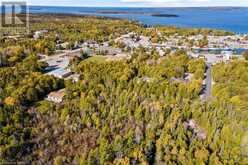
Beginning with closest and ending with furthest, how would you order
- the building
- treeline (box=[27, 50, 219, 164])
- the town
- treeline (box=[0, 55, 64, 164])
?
treeline (box=[27, 50, 219, 164]), treeline (box=[0, 55, 64, 164]), the building, the town

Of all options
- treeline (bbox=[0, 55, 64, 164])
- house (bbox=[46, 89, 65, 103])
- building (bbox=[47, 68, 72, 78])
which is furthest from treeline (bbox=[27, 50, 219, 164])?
building (bbox=[47, 68, 72, 78])

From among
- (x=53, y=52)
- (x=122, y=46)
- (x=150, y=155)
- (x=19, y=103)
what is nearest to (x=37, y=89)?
(x=19, y=103)

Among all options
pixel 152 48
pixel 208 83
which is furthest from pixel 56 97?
pixel 152 48

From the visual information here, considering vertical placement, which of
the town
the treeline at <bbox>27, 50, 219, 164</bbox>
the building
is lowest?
the treeline at <bbox>27, 50, 219, 164</bbox>

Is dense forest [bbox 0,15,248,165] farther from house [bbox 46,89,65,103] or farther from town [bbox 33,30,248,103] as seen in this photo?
town [bbox 33,30,248,103]

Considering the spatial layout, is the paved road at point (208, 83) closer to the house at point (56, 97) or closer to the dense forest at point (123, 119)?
the dense forest at point (123, 119)

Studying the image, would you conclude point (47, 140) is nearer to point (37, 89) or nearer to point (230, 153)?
point (37, 89)

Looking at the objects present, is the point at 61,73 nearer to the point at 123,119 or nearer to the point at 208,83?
the point at 123,119

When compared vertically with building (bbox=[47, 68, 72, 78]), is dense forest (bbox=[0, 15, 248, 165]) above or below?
below
